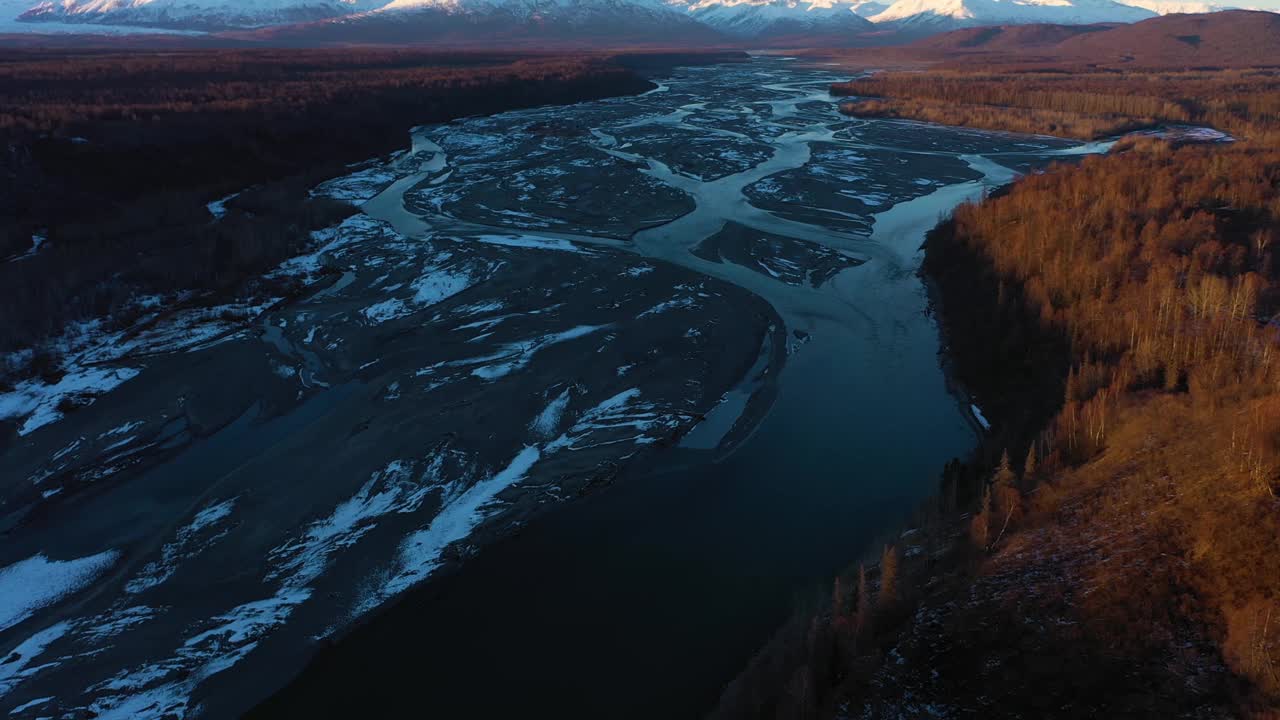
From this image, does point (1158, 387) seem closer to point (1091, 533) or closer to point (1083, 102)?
point (1091, 533)

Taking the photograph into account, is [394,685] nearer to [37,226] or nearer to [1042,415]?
[1042,415]

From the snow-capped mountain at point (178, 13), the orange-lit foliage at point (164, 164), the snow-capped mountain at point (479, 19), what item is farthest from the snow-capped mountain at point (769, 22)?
the orange-lit foliage at point (164, 164)

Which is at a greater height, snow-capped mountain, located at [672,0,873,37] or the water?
snow-capped mountain, located at [672,0,873,37]

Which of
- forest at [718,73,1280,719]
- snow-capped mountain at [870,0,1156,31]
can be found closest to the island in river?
forest at [718,73,1280,719]

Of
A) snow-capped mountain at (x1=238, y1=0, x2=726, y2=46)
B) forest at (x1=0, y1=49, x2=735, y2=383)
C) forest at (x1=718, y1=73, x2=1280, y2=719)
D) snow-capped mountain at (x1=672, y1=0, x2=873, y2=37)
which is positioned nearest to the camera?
forest at (x1=718, y1=73, x2=1280, y2=719)

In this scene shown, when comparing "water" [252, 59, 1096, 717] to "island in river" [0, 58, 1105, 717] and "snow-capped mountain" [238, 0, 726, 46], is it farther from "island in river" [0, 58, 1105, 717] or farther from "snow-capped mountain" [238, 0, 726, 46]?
"snow-capped mountain" [238, 0, 726, 46]

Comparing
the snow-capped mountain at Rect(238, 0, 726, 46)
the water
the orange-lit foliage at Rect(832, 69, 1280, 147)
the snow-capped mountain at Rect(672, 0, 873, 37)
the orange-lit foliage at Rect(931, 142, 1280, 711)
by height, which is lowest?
the water

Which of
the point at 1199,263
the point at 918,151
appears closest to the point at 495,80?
the point at 918,151
